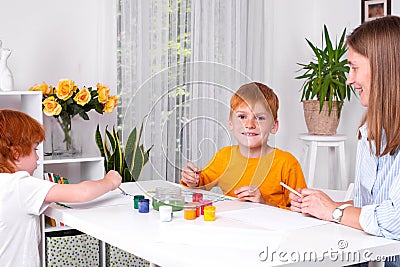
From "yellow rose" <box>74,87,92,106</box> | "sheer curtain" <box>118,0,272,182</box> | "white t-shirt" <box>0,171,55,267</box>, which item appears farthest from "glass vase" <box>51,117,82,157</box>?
"white t-shirt" <box>0,171,55,267</box>

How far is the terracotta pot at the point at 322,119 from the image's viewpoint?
3.97 metres

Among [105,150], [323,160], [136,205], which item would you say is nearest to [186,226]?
[136,205]

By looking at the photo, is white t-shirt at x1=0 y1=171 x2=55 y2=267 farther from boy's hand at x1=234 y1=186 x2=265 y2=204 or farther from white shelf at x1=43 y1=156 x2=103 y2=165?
white shelf at x1=43 y1=156 x2=103 y2=165

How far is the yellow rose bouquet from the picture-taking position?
3.21 m

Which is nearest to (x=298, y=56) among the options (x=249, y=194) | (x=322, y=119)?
(x=322, y=119)

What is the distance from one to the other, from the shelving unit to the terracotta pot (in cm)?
138

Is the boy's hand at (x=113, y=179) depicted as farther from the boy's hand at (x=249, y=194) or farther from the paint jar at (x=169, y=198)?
the boy's hand at (x=249, y=194)

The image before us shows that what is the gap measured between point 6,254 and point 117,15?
6.71ft

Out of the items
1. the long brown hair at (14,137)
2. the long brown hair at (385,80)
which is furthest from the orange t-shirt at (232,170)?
the long brown hair at (14,137)

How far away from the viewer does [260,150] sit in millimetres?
1980

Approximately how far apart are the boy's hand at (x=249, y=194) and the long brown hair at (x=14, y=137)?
2.23 feet

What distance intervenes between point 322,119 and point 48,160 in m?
1.70

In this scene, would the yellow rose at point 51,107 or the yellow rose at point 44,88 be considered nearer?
the yellow rose at point 51,107

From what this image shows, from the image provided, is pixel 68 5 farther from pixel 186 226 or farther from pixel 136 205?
pixel 186 226
